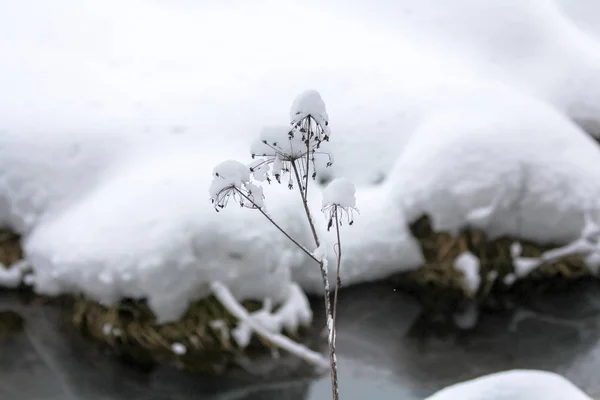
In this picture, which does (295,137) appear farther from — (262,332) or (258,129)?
(258,129)

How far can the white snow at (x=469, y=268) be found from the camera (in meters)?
3.10

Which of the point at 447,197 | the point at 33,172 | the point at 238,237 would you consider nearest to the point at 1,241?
the point at 33,172

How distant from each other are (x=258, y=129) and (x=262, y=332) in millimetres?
1223

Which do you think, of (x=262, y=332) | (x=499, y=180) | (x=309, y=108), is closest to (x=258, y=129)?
(x=262, y=332)

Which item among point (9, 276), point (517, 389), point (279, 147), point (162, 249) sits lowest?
point (517, 389)

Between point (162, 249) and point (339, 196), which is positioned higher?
point (162, 249)

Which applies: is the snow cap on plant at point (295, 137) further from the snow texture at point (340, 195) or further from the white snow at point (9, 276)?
the white snow at point (9, 276)

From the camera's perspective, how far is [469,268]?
311 centimetres

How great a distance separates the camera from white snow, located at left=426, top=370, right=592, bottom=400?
1.48 meters

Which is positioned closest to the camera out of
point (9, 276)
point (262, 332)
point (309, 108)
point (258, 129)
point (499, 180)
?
point (309, 108)

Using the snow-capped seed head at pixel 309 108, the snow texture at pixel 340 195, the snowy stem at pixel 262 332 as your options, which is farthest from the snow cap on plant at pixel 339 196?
the snowy stem at pixel 262 332

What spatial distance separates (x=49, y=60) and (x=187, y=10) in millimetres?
1045

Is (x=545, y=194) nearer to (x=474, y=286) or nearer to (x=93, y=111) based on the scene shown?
(x=474, y=286)

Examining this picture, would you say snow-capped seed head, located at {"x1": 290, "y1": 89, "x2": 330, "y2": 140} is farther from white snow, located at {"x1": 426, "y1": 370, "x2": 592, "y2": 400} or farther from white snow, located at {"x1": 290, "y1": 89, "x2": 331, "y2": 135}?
white snow, located at {"x1": 426, "y1": 370, "x2": 592, "y2": 400}
